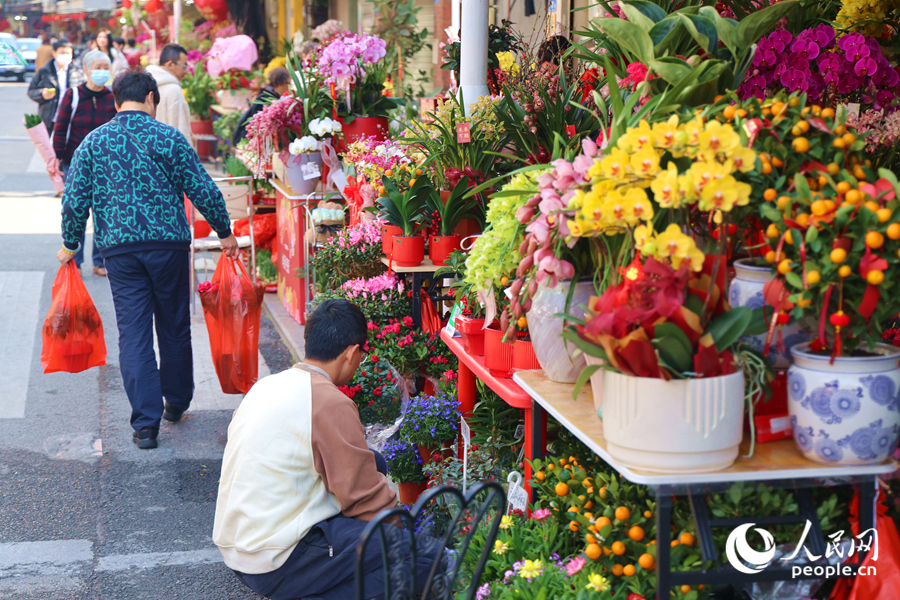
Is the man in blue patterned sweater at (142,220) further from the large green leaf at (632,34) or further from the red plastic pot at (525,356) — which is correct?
the large green leaf at (632,34)

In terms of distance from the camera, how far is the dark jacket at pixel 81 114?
7.40m

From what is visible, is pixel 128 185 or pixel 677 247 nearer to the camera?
pixel 677 247

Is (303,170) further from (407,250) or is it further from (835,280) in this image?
(835,280)

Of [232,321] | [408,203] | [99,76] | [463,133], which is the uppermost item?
[99,76]

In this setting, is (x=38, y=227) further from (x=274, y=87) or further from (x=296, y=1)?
(x=296, y=1)

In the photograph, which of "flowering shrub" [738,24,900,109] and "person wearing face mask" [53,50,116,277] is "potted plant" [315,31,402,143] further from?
"flowering shrub" [738,24,900,109]

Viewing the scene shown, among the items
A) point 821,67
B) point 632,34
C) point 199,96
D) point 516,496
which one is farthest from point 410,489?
point 199,96

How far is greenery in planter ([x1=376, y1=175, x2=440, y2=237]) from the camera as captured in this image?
419cm

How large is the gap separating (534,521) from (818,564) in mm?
829

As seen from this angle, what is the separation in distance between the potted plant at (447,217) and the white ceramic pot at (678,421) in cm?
228

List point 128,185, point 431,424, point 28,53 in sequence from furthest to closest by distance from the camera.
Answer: point 28,53 < point 128,185 < point 431,424

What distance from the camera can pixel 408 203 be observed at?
4211mm

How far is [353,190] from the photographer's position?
5.32 meters

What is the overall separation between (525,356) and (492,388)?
0.18 m
